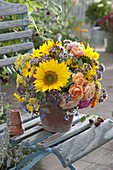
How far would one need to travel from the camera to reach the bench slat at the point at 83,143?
133 inches

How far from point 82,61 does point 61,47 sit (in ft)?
0.58

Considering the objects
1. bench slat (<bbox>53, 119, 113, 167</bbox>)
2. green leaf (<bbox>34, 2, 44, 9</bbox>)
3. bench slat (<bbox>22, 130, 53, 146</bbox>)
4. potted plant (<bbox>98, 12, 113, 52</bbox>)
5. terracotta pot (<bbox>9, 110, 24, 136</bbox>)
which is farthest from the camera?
potted plant (<bbox>98, 12, 113, 52</bbox>)

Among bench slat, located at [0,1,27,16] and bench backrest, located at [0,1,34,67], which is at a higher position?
bench slat, located at [0,1,27,16]

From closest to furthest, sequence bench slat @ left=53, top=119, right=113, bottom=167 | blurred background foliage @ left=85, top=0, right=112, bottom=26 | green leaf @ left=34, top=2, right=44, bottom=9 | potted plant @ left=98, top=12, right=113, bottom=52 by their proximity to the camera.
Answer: bench slat @ left=53, top=119, right=113, bottom=167
green leaf @ left=34, top=2, right=44, bottom=9
potted plant @ left=98, top=12, right=113, bottom=52
blurred background foliage @ left=85, top=0, right=112, bottom=26

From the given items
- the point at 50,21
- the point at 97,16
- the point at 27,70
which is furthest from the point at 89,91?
the point at 97,16

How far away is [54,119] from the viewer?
361cm

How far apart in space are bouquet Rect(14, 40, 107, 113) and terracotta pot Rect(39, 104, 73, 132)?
0.06 metres

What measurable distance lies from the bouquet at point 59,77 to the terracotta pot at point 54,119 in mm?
62

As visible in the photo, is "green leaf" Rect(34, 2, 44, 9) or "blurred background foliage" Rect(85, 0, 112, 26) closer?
"green leaf" Rect(34, 2, 44, 9)

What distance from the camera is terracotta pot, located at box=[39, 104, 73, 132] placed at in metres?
3.57

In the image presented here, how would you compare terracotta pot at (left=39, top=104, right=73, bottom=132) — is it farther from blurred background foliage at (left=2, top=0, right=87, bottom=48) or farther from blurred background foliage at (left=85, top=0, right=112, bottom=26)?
blurred background foliage at (left=85, top=0, right=112, bottom=26)

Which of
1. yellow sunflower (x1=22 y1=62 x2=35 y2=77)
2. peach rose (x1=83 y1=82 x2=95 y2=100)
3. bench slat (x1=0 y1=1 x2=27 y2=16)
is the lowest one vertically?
peach rose (x1=83 y1=82 x2=95 y2=100)

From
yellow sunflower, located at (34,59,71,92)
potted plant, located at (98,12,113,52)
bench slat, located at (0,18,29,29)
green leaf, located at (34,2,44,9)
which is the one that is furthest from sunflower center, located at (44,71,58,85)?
potted plant, located at (98,12,113,52)

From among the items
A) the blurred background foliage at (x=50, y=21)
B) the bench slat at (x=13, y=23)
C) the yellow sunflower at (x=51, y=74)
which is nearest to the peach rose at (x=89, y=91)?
the yellow sunflower at (x=51, y=74)
